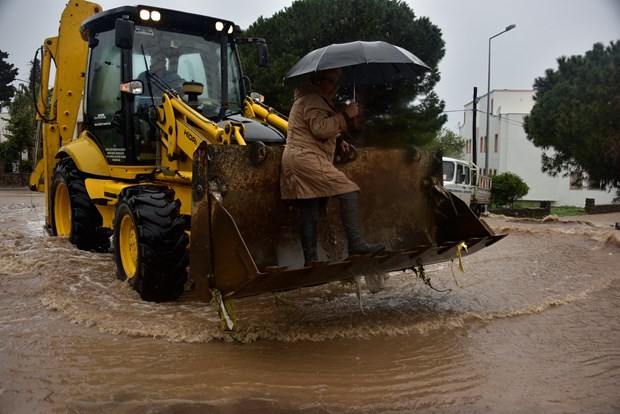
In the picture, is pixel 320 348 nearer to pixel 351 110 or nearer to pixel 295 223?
pixel 295 223

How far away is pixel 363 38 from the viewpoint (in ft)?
66.4

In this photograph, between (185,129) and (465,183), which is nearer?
(185,129)

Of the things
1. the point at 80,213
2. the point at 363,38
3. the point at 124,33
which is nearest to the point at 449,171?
the point at 363,38

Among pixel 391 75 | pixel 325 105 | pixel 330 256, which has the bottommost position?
pixel 330 256

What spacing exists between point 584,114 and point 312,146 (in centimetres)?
1933

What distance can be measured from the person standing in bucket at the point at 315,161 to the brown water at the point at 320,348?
839 mm

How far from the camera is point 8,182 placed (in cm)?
3516

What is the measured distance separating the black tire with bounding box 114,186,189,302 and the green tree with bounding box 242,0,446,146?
13294mm

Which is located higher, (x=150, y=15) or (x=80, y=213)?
(x=150, y=15)

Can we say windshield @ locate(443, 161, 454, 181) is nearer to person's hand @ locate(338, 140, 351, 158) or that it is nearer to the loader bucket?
the loader bucket

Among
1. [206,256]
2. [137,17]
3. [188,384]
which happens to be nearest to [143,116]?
[137,17]

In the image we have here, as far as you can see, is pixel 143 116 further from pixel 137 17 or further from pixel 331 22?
pixel 331 22

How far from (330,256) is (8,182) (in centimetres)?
3407

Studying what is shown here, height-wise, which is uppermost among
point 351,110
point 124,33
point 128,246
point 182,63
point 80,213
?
point 124,33
